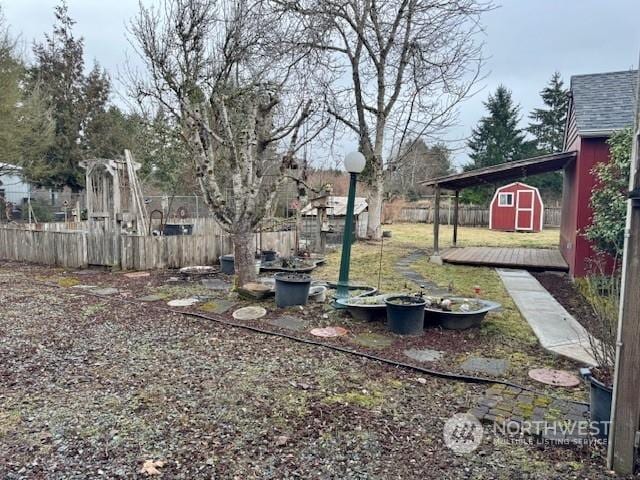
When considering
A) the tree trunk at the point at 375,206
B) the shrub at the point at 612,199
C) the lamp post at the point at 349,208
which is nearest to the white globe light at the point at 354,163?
the lamp post at the point at 349,208

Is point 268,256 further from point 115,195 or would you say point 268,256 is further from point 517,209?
point 517,209

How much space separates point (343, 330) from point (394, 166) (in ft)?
35.0

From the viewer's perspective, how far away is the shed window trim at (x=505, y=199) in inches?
888

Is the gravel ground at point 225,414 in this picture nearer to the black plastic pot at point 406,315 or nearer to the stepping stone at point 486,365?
the stepping stone at point 486,365

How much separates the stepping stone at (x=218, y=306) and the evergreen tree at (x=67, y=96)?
1849 cm

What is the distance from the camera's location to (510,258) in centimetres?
1085

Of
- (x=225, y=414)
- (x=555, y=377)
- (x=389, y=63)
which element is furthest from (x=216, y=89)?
(x=389, y=63)

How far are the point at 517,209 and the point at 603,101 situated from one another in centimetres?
1442

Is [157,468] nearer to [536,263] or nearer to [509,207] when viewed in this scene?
[536,263]

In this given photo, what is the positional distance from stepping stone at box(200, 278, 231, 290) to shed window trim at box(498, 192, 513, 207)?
1882cm

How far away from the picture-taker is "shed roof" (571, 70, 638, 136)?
7.93m

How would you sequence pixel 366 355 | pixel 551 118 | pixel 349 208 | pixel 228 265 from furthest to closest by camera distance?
1. pixel 551 118
2. pixel 228 265
3. pixel 349 208
4. pixel 366 355

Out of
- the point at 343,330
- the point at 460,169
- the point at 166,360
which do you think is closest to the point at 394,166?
the point at 343,330

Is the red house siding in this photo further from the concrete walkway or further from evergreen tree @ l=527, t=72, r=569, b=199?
evergreen tree @ l=527, t=72, r=569, b=199
